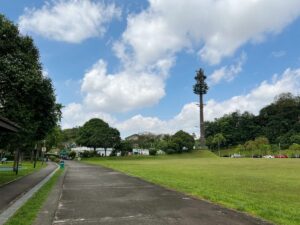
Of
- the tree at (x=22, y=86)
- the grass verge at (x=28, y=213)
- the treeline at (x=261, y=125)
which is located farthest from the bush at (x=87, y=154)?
the grass verge at (x=28, y=213)

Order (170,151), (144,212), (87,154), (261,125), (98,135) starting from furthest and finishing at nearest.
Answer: (261,125)
(170,151)
(87,154)
(98,135)
(144,212)

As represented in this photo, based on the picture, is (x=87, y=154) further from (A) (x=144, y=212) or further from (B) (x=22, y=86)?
(A) (x=144, y=212)

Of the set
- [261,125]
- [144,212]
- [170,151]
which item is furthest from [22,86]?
[261,125]

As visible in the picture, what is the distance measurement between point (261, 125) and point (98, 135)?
82770 mm

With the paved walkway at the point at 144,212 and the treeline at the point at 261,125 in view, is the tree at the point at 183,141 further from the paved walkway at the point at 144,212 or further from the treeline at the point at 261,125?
the paved walkway at the point at 144,212

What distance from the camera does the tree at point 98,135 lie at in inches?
3984

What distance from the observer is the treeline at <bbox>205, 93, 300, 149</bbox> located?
471ft

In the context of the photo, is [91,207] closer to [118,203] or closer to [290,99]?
[118,203]

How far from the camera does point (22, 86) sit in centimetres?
2092

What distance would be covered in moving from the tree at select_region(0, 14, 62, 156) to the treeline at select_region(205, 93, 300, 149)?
121m

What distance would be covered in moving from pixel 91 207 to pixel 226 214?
4000mm

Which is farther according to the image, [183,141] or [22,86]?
[183,141]

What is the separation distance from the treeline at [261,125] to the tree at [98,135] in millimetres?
61416

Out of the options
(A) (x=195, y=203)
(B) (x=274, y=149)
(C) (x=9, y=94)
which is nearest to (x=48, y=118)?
(C) (x=9, y=94)
